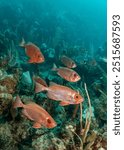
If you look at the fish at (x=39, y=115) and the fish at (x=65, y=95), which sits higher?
the fish at (x=65, y=95)

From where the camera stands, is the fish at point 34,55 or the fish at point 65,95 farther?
the fish at point 34,55

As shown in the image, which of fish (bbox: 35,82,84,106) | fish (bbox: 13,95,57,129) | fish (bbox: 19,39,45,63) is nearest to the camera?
fish (bbox: 13,95,57,129)

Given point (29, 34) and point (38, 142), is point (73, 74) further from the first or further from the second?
point (29, 34)

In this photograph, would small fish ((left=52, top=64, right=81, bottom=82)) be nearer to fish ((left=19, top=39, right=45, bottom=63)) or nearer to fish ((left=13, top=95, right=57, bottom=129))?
fish ((left=19, top=39, right=45, bottom=63))

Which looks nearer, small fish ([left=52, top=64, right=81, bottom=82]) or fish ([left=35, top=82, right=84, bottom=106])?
fish ([left=35, top=82, right=84, bottom=106])

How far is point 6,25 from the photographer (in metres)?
17.5

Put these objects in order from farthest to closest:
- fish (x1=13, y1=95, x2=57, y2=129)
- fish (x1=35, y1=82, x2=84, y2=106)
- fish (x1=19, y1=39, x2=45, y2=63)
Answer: fish (x1=19, y1=39, x2=45, y2=63), fish (x1=35, y1=82, x2=84, y2=106), fish (x1=13, y1=95, x2=57, y2=129)

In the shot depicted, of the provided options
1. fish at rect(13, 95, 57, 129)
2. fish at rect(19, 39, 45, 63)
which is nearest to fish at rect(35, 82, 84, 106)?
fish at rect(13, 95, 57, 129)

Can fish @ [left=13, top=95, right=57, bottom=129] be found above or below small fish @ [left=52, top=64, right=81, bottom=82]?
below

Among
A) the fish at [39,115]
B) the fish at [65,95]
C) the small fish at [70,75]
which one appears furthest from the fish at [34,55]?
the fish at [39,115]

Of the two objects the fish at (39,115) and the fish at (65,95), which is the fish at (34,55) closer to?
the fish at (65,95)

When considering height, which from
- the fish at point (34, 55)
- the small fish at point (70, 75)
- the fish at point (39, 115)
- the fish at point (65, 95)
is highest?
the fish at point (34, 55)

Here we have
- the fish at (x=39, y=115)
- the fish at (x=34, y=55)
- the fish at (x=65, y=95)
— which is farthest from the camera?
the fish at (x=34, y=55)

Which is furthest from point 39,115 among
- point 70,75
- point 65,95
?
point 70,75
